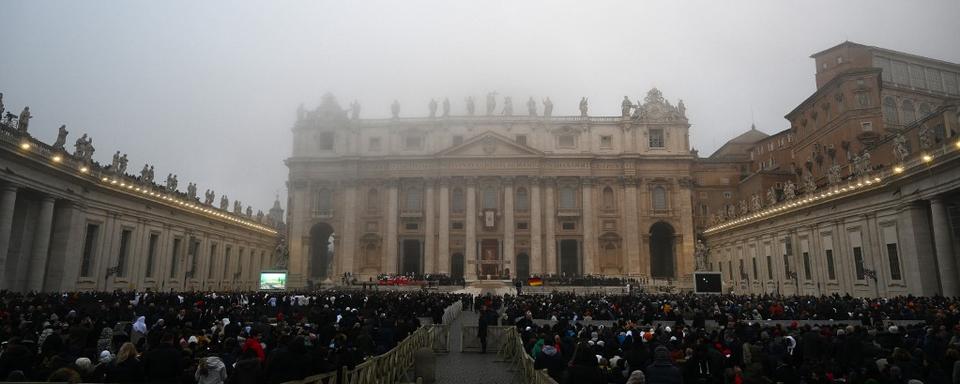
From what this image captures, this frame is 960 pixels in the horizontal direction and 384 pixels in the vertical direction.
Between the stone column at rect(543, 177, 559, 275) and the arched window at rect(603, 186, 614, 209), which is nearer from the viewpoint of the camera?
the stone column at rect(543, 177, 559, 275)

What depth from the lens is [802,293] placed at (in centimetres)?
4062

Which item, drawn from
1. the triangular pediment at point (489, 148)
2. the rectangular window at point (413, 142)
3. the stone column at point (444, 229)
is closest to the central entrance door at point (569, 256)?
the triangular pediment at point (489, 148)

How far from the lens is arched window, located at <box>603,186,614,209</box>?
63.3 metres

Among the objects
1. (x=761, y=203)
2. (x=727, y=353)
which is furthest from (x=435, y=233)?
(x=727, y=353)

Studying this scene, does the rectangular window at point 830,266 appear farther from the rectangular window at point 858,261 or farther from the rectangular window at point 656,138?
the rectangular window at point 656,138

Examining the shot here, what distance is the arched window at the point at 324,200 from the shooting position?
2527 inches

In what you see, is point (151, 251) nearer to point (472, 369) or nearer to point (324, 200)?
point (324, 200)

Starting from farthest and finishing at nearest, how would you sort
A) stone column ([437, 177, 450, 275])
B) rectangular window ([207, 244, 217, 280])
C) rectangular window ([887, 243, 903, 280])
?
stone column ([437, 177, 450, 275]) < rectangular window ([207, 244, 217, 280]) < rectangular window ([887, 243, 903, 280])

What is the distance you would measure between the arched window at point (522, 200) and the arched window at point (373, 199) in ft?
51.2

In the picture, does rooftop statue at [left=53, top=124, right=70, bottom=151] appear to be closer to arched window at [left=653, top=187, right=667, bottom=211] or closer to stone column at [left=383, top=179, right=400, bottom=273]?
stone column at [left=383, top=179, right=400, bottom=273]

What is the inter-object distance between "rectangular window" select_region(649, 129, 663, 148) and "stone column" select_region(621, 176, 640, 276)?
5.44 m

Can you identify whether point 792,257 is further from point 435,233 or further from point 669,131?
point 435,233

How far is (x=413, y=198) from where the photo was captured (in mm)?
64062

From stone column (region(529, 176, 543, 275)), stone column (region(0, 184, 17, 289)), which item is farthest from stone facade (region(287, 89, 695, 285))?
stone column (region(0, 184, 17, 289))
